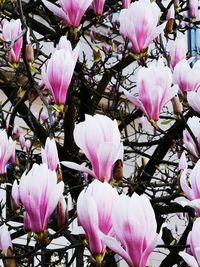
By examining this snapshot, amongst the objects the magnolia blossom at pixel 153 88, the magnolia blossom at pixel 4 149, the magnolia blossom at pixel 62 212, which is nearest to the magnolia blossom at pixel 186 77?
the magnolia blossom at pixel 153 88

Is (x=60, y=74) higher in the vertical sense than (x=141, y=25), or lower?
lower

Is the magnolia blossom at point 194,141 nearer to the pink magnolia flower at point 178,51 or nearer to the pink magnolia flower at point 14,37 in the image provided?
the pink magnolia flower at point 178,51

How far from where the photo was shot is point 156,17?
6.44ft

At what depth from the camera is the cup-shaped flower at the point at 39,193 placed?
124 cm

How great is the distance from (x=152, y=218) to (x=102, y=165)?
1.15ft

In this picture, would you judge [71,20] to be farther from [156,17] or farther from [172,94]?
[172,94]

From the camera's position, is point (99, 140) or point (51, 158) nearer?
point (99, 140)

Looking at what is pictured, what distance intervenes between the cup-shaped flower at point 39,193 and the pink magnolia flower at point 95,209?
13 centimetres

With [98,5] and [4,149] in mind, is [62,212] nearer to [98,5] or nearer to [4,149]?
[4,149]

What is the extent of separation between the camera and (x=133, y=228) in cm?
103

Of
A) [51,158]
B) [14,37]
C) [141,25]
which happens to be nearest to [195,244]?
[51,158]

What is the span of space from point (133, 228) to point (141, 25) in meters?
1.01

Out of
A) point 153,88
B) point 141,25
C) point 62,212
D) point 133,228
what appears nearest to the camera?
point 133,228

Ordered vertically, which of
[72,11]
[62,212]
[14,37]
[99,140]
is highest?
[72,11]
